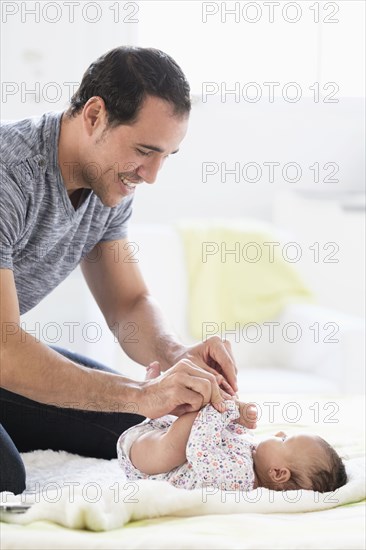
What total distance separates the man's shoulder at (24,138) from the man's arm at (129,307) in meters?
0.39

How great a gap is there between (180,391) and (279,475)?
0.81ft

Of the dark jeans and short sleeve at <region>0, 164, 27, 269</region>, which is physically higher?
short sleeve at <region>0, 164, 27, 269</region>

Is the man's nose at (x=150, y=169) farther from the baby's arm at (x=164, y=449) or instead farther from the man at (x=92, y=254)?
the baby's arm at (x=164, y=449)

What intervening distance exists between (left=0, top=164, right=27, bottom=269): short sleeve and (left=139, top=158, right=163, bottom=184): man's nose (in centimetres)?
26

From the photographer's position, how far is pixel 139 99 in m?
1.75

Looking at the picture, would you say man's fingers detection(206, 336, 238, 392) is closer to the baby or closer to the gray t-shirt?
the baby

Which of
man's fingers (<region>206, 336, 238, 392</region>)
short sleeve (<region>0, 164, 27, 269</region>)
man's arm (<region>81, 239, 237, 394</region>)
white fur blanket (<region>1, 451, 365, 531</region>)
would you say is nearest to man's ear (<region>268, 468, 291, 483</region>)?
white fur blanket (<region>1, 451, 365, 531</region>)

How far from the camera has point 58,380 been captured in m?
1.57

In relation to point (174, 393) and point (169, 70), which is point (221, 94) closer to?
point (169, 70)

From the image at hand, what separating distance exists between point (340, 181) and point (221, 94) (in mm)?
724

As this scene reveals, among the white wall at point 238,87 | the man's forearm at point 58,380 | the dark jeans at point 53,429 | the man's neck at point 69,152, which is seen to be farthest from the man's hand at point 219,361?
the white wall at point 238,87

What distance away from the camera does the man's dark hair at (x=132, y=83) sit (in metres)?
1.76

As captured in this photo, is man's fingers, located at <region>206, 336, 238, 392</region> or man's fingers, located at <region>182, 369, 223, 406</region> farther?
man's fingers, located at <region>206, 336, 238, 392</region>

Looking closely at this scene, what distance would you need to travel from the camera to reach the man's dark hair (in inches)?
69.3
